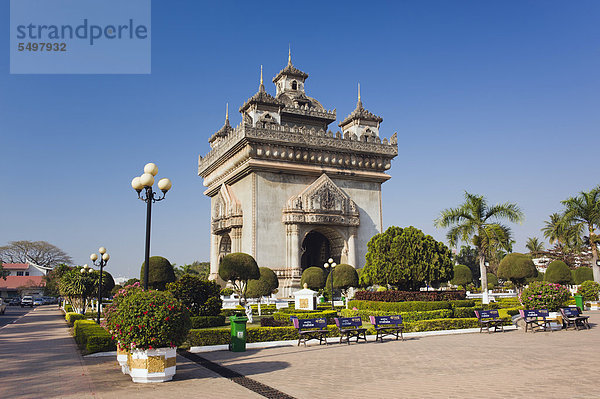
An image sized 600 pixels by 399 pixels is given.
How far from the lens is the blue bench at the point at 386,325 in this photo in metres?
16.5

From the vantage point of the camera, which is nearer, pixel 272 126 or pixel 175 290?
pixel 175 290

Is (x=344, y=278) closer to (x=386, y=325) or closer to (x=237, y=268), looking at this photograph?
(x=237, y=268)

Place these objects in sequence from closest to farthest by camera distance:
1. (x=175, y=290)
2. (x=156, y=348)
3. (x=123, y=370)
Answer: (x=156, y=348), (x=123, y=370), (x=175, y=290)

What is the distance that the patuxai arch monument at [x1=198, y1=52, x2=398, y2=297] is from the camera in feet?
124

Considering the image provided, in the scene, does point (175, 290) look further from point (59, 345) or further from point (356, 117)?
point (356, 117)

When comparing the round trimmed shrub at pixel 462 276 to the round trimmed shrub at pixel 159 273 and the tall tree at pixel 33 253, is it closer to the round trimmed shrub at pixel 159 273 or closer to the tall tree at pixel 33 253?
the round trimmed shrub at pixel 159 273

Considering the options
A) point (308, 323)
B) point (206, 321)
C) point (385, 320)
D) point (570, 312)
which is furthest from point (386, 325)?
point (570, 312)

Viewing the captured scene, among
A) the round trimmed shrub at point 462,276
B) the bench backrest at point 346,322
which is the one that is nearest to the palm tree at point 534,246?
the round trimmed shrub at point 462,276

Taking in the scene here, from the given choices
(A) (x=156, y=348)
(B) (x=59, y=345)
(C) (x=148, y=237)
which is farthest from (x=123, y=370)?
(B) (x=59, y=345)

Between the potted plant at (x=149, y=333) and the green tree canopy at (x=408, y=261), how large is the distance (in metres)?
14.8

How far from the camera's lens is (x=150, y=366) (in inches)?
378

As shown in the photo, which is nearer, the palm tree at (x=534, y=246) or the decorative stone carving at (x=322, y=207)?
the decorative stone carving at (x=322, y=207)

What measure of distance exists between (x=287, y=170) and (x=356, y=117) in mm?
9601

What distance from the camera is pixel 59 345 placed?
16.2 m
